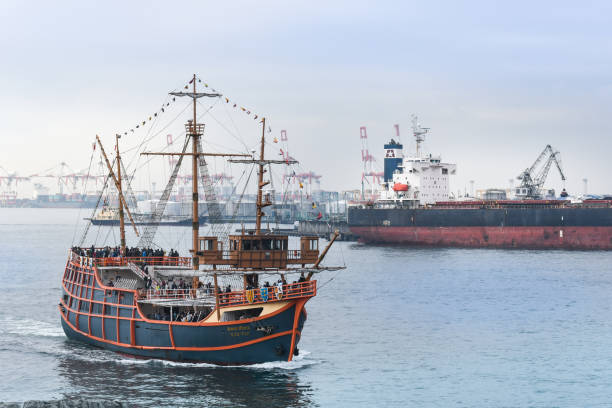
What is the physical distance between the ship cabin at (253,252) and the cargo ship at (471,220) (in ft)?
240

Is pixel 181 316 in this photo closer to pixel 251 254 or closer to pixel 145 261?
pixel 251 254

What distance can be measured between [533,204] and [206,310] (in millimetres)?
79318

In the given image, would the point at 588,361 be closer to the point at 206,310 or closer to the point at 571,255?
the point at 206,310

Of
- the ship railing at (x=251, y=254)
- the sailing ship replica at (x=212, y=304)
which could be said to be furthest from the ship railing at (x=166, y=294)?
the ship railing at (x=251, y=254)

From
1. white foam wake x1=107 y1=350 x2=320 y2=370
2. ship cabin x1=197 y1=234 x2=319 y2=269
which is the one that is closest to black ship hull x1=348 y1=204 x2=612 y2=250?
white foam wake x1=107 y1=350 x2=320 y2=370

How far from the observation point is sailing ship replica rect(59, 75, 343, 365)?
3716cm

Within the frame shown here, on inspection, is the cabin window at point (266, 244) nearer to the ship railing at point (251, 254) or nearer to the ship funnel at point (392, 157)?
the ship railing at point (251, 254)

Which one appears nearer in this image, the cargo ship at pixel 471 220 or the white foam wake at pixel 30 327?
the white foam wake at pixel 30 327

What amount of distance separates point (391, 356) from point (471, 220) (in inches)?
2827

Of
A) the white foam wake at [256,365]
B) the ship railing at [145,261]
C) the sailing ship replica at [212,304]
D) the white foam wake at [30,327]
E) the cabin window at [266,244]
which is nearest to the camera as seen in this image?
the sailing ship replica at [212,304]

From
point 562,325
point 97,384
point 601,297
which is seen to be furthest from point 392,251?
point 97,384

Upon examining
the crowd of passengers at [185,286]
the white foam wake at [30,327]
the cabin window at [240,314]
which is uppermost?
the crowd of passengers at [185,286]

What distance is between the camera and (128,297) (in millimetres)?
40969

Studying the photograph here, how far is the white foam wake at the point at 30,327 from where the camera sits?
161 ft
